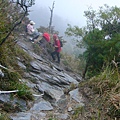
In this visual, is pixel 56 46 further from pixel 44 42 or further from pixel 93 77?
pixel 93 77

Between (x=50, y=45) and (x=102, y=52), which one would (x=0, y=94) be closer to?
(x=102, y=52)

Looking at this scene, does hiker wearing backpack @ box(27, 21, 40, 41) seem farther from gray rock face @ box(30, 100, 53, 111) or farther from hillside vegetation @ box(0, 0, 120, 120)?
gray rock face @ box(30, 100, 53, 111)

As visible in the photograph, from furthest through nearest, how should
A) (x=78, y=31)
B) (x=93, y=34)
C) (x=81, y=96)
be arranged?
(x=78, y=31)
(x=93, y=34)
(x=81, y=96)

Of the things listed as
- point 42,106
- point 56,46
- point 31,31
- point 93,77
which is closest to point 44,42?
point 31,31

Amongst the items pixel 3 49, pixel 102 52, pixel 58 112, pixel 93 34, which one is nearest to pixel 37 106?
pixel 58 112

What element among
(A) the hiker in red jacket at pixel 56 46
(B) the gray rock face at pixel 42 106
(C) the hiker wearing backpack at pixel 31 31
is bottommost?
(B) the gray rock face at pixel 42 106

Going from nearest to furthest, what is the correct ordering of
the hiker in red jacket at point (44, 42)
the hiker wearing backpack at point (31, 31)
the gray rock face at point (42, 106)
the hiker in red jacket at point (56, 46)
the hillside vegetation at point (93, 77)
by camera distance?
the hillside vegetation at point (93, 77)
the gray rock face at point (42, 106)
the hiker in red jacket at point (56, 46)
the hiker wearing backpack at point (31, 31)
the hiker in red jacket at point (44, 42)

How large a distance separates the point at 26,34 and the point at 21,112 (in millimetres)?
12108

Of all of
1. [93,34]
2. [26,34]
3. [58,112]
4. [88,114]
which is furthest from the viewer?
[26,34]

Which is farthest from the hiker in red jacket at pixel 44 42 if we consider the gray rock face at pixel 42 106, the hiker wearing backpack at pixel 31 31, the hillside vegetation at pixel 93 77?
the gray rock face at pixel 42 106

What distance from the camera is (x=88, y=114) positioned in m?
5.48

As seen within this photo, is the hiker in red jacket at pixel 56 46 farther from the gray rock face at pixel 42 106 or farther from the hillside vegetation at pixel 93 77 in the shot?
the gray rock face at pixel 42 106

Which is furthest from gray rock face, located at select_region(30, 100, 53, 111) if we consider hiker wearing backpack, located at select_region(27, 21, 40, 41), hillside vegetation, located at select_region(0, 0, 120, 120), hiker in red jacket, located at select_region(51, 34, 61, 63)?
hiker wearing backpack, located at select_region(27, 21, 40, 41)

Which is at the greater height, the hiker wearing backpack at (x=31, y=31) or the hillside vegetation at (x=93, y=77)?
the hiker wearing backpack at (x=31, y=31)
